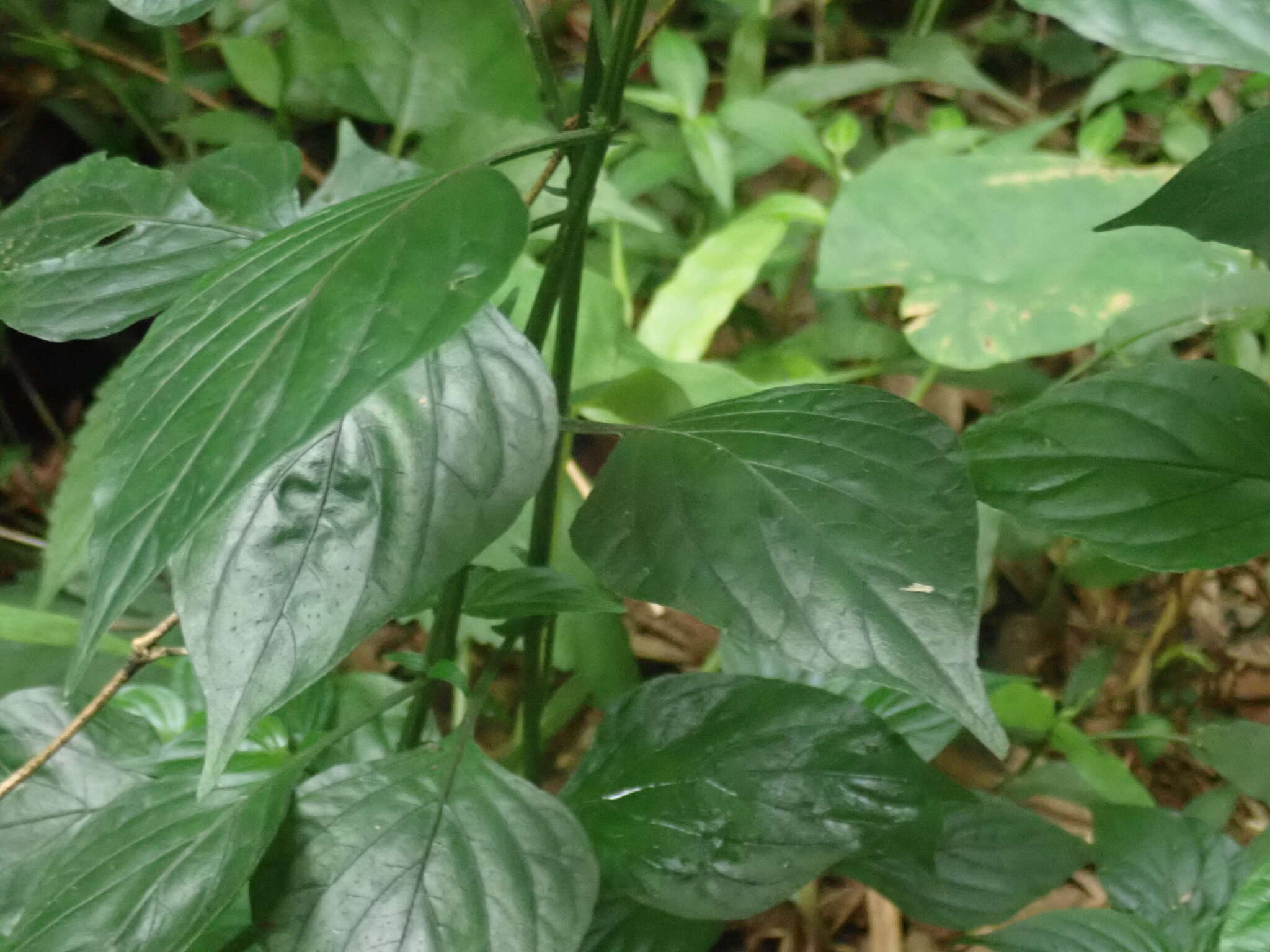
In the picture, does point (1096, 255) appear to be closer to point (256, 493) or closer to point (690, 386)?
point (690, 386)

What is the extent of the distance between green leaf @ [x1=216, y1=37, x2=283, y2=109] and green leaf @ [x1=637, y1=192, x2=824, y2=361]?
1.88ft

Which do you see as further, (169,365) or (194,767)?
(194,767)

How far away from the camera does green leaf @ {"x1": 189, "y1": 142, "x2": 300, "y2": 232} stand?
55 cm

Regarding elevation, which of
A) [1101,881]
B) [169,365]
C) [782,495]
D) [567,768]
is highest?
[169,365]

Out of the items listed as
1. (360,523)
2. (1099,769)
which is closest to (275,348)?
(360,523)

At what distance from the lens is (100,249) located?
51cm

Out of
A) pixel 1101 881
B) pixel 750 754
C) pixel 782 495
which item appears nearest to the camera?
pixel 782 495

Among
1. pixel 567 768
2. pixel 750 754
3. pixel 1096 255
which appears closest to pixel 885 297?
pixel 1096 255

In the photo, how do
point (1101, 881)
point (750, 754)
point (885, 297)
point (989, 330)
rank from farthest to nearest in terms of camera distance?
point (885, 297) < point (989, 330) < point (1101, 881) < point (750, 754)

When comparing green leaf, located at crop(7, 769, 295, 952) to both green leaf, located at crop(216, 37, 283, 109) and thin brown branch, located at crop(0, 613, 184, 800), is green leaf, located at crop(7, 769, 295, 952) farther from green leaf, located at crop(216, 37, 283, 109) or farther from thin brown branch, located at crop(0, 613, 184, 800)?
green leaf, located at crop(216, 37, 283, 109)

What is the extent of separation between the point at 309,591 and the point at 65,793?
35cm

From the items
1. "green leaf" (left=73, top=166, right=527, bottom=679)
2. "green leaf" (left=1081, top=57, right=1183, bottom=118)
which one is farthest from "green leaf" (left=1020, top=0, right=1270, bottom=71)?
"green leaf" (left=1081, top=57, right=1183, bottom=118)

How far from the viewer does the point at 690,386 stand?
964 millimetres

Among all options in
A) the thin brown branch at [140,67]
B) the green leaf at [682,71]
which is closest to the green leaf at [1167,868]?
the green leaf at [682,71]
